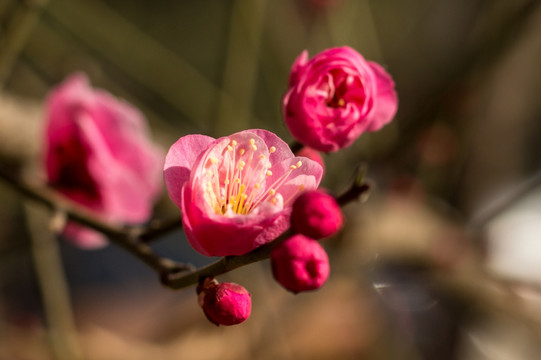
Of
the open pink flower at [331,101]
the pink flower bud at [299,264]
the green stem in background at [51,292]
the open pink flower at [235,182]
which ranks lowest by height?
the pink flower bud at [299,264]

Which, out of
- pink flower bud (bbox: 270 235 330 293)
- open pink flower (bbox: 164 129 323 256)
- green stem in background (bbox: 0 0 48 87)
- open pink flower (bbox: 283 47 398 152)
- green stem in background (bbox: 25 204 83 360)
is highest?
green stem in background (bbox: 0 0 48 87)

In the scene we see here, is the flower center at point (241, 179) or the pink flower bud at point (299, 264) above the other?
the flower center at point (241, 179)

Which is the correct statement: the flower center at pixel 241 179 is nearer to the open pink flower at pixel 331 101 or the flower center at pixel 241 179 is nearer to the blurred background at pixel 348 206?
the open pink flower at pixel 331 101

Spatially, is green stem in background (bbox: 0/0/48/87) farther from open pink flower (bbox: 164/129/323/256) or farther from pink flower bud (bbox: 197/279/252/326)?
pink flower bud (bbox: 197/279/252/326)

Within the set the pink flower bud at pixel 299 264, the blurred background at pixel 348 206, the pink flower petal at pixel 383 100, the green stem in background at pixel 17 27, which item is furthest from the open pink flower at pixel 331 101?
the green stem in background at pixel 17 27

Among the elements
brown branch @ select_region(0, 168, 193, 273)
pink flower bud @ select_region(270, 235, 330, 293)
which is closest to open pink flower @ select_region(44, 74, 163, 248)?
brown branch @ select_region(0, 168, 193, 273)

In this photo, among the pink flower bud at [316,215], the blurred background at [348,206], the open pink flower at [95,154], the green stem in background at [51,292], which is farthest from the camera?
the blurred background at [348,206]
